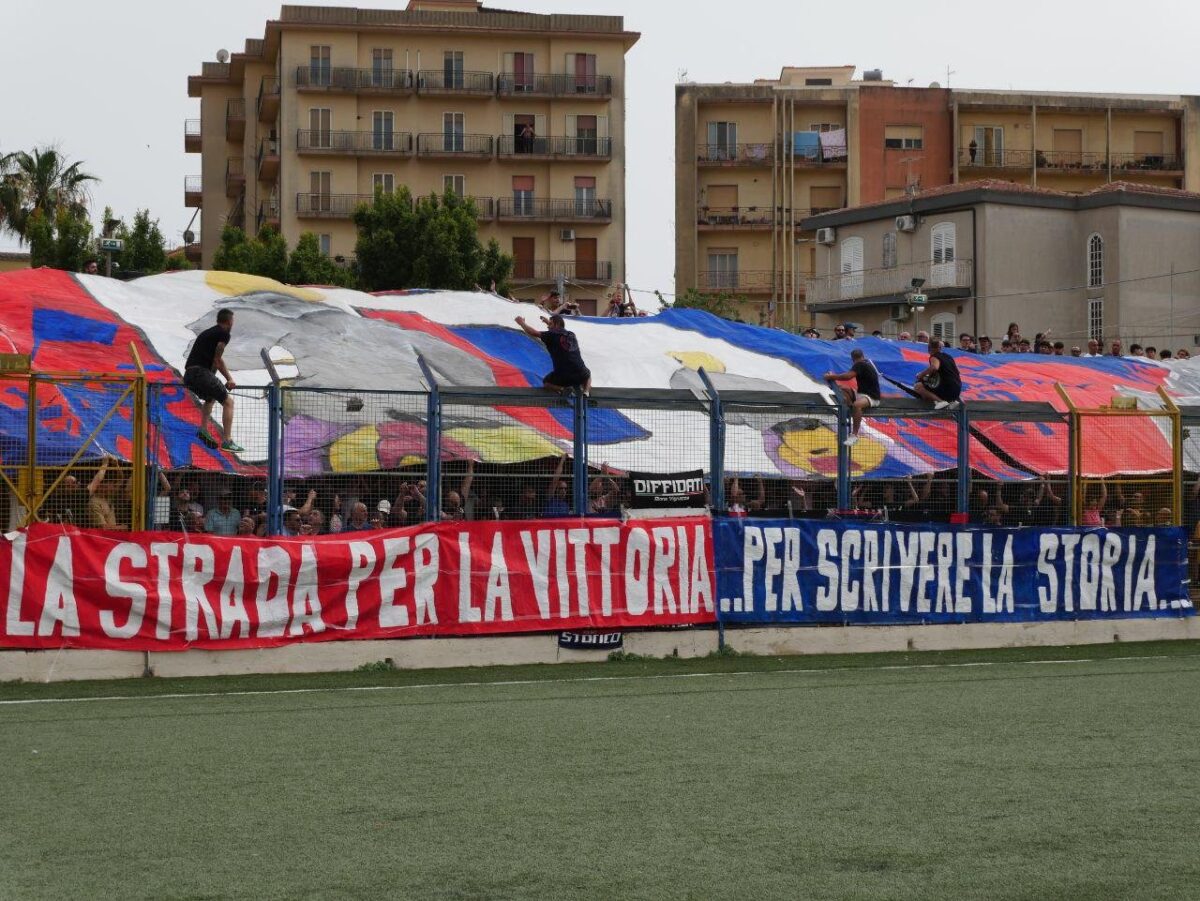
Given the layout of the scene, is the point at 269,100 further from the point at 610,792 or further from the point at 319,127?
the point at 610,792

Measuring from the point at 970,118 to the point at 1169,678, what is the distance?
6741 cm

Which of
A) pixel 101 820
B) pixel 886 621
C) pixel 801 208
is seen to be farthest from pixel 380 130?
pixel 101 820

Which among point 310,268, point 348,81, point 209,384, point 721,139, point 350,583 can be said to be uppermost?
point 348,81

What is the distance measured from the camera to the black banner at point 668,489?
18.8 meters

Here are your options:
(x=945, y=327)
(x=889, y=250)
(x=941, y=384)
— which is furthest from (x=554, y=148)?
(x=941, y=384)

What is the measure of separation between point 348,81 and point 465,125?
5.60 metres

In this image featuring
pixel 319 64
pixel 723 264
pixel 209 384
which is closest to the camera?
pixel 209 384

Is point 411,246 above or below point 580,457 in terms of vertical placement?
above

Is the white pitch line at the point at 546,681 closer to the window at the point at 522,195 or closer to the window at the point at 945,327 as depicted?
the window at the point at 945,327

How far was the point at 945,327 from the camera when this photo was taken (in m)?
57.4

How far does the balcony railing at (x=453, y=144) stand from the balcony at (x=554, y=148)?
634 mm

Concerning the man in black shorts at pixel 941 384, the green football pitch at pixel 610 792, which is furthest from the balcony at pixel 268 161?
the green football pitch at pixel 610 792

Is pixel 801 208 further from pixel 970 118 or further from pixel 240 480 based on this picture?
pixel 240 480

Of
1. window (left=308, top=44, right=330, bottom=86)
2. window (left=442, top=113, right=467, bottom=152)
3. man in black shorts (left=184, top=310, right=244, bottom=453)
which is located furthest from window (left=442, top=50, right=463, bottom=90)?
man in black shorts (left=184, top=310, right=244, bottom=453)
